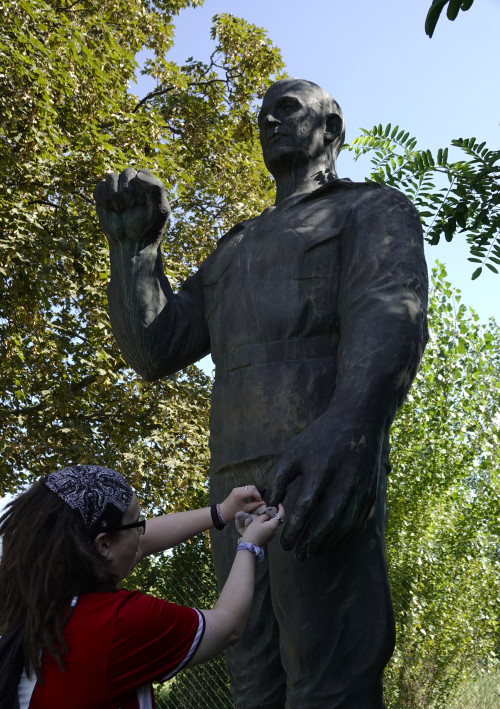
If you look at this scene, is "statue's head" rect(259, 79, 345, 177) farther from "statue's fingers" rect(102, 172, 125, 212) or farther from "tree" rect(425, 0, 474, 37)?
"tree" rect(425, 0, 474, 37)

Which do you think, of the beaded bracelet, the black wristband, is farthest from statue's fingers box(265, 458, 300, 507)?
the black wristband

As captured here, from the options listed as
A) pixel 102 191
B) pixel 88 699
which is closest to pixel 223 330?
pixel 102 191

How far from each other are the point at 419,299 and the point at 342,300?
0.86ft

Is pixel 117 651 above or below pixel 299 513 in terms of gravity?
below

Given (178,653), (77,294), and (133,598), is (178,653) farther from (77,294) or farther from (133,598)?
(77,294)

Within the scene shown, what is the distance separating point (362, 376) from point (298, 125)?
1.18 metres

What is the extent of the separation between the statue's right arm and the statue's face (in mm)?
451

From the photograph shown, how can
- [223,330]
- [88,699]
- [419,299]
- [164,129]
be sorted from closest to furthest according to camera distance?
1. [88,699]
2. [419,299]
3. [223,330]
4. [164,129]

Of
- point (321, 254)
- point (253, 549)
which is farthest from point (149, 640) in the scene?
point (321, 254)

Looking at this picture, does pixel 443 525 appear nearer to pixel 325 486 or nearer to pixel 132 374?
pixel 132 374

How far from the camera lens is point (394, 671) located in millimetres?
12406

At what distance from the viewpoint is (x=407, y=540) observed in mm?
12977

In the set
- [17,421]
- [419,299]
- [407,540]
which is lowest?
[407,540]

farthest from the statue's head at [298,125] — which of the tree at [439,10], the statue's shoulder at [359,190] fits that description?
the tree at [439,10]
